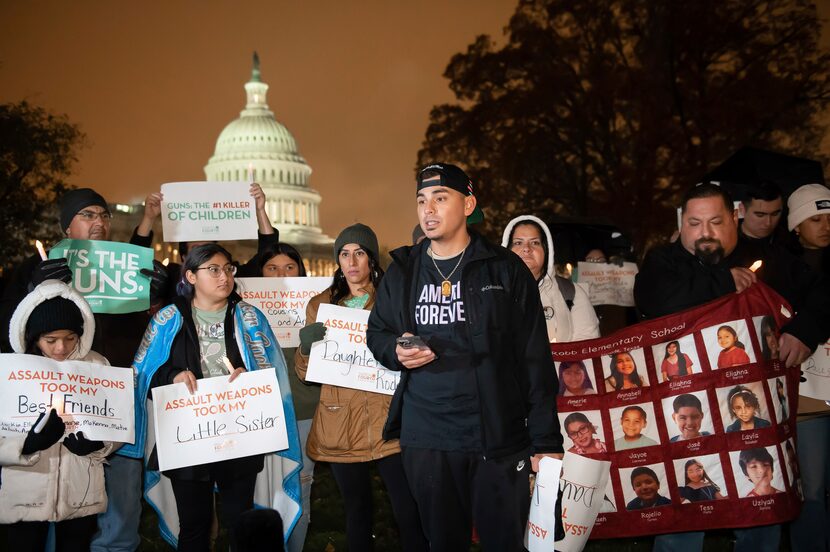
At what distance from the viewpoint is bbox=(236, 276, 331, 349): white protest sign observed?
6.96 metres

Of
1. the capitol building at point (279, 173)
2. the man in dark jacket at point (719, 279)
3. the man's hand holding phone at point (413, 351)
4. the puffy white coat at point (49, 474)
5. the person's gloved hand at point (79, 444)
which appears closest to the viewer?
the man's hand holding phone at point (413, 351)

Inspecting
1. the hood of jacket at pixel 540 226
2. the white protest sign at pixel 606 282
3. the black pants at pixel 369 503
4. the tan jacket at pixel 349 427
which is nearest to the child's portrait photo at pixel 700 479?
the hood of jacket at pixel 540 226

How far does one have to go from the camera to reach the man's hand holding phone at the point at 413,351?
3842mm

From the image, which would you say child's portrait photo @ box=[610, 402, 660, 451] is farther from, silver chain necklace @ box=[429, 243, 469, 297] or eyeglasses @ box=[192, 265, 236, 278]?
eyeglasses @ box=[192, 265, 236, 278]

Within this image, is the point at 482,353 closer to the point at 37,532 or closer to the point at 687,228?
the point at 687,228

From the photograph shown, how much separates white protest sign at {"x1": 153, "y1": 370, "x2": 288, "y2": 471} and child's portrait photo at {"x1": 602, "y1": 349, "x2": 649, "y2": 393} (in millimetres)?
1977

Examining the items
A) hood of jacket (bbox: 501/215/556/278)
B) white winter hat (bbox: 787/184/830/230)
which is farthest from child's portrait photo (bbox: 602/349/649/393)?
white winter hat (bbox: 787/184/830/230)

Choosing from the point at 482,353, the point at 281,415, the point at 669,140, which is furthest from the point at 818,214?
the point at 669,140

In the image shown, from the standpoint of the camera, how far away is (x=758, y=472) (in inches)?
197

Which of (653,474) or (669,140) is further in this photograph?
(669,140)

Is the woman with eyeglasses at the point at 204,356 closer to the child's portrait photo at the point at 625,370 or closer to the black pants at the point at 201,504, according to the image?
the black pants at the point at 201,504

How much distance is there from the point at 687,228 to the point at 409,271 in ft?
5.82

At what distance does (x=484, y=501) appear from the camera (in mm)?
3975

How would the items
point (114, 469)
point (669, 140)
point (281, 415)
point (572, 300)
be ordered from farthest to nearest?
point (669, 140), point (572, 300), point (114, 469), point (281, 415)
